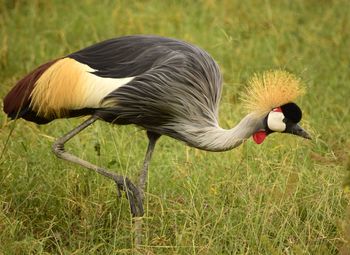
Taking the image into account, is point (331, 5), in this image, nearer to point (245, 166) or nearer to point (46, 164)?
point (245, 166)

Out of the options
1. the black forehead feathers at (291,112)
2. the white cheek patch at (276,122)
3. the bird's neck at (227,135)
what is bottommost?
the bird's neck at (227,135)

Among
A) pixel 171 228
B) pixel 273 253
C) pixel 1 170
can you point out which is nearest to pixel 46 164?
pixel 1 170

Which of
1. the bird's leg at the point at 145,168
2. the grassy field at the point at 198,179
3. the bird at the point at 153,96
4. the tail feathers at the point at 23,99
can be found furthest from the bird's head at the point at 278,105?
the tail feathers at the point at 23,99

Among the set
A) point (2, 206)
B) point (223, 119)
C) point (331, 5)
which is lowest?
point (2, 206)

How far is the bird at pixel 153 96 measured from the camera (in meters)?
3.22

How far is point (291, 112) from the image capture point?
322 cm

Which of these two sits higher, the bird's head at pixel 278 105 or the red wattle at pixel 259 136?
the bird's head at pixel 278 105

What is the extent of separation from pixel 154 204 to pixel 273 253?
0.86 metres

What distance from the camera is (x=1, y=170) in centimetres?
348

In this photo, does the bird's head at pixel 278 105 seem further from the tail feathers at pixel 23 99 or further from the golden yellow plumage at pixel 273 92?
the tail feathers at pixel 23 99

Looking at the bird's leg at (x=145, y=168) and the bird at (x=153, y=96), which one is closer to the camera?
the bird at (x=153, y=96)

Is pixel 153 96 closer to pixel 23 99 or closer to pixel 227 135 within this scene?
pixel 227 135

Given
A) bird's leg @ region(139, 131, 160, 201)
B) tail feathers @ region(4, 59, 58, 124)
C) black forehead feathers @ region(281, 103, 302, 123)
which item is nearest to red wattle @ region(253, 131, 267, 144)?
black forehead feathers @ region(281, 103, 302, 123)

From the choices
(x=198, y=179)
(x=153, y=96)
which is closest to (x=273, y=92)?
(x=153, y=96)
